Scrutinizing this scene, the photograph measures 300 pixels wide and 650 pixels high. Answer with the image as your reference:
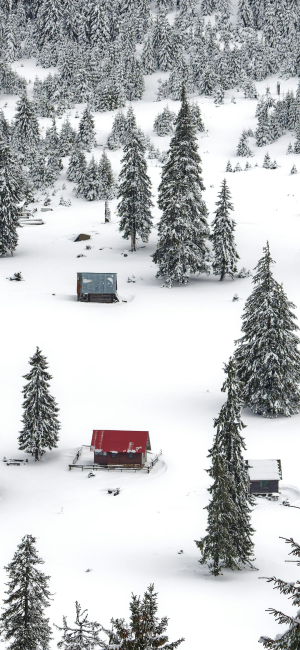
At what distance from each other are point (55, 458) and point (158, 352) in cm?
1526

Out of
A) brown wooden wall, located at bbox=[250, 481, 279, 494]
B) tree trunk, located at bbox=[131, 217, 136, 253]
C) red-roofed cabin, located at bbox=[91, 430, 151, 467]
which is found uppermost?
tree trunk, located at bbox=[131, 217, 136, 253]

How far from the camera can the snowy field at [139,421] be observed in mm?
28078

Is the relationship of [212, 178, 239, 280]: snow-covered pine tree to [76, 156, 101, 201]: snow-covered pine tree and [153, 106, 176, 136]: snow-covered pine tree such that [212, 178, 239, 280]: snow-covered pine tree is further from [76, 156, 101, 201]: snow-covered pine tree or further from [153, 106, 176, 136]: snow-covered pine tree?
[153, 106, 176, 136]: snow-covered pine tree

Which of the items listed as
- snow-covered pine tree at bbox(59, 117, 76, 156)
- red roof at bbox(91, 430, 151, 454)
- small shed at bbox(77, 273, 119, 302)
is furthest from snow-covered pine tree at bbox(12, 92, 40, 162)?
red roof at bbox(91, 430, 151, 454)

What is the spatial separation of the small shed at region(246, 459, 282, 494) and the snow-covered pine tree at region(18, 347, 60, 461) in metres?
11.2

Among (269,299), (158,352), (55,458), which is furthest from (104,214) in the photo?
(55,458)

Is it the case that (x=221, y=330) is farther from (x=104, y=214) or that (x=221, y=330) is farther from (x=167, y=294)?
(x=104, y=214)

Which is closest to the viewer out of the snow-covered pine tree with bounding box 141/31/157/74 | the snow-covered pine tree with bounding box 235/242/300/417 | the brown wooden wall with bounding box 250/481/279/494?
the brown wooden wall with bounding box 250/481/279/494

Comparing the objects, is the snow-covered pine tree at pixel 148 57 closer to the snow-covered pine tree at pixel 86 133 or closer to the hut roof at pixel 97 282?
the snow-covered pine tree at pixel 86 133

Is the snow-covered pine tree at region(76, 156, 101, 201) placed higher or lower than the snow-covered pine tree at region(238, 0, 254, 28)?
lower

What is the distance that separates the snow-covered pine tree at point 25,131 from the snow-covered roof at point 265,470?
3092 inches

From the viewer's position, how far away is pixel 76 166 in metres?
102

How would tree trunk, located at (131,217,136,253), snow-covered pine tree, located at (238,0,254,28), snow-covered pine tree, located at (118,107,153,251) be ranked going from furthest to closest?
snow-covered pine tree, located at (238,0,254,28) → tree trunk, located at (131,217,136,253) → snow-covered pine tree, located at (118,107,153,251)

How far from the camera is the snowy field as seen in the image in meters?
28.1
